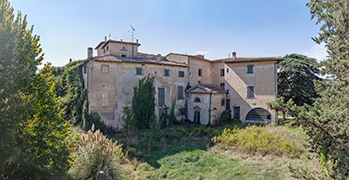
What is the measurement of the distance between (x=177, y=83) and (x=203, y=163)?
42.3 ft

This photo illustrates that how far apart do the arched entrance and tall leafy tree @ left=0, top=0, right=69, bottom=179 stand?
20185 mm

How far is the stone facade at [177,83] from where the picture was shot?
19.0 m

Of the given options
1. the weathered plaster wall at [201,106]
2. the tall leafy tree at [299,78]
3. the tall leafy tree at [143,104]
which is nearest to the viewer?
the tall leafy tree at [143,104]

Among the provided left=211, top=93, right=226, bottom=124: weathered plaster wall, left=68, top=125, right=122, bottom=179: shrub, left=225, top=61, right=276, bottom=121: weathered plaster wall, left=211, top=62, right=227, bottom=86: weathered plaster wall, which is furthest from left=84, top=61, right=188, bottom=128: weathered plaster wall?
left=211, top=62, right=227, bottom=86: weathered plaster wall

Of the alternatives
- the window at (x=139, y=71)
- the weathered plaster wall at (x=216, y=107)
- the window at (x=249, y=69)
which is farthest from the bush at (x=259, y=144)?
the window at (x=139, y=71)

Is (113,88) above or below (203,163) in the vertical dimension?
above

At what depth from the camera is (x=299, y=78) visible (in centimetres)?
2230

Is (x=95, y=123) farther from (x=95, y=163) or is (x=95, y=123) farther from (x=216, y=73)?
(x=216, y=73)

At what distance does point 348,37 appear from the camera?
602 centimetres

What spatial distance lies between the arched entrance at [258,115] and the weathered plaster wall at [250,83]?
0.36 m

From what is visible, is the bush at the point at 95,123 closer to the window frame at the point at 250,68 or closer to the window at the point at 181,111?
the window at the point at 181,111

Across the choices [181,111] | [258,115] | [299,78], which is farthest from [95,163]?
[299,78]

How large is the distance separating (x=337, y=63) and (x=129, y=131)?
54.5 ft

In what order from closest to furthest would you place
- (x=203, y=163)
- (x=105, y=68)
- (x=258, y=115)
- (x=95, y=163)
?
(x=95, y=163), (x=203, y=163), (x=105, y=68), (x=258, y=115)
